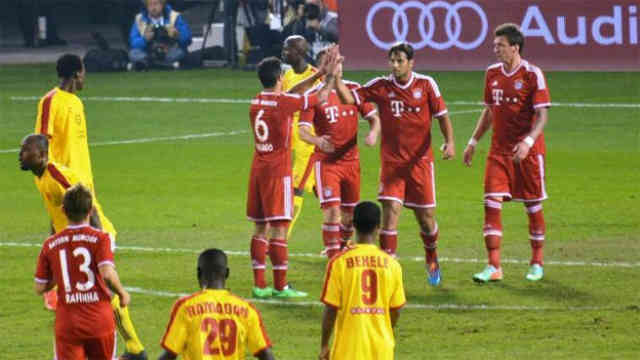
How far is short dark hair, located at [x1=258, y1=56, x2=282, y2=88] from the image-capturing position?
47.2 feet

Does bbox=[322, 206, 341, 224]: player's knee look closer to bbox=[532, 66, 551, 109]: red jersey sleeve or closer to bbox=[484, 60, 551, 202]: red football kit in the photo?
bbox=[484, 60, 551, 202]: red football kit

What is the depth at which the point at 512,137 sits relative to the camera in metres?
15.6

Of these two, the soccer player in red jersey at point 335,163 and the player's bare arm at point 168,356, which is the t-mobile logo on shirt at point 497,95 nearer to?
the soccer player in red jersey at point 335,163

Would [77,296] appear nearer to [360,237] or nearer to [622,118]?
[360,237]

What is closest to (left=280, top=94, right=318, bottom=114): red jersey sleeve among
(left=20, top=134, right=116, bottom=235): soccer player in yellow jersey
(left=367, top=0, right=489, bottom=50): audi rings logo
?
(left=20, top=134, right=116, bottom=235): soccer player in yellow jersey

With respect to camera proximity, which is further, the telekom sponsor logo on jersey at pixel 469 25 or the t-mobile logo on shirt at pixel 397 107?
the telekom sponsor logo on jersey at pixel 469 25

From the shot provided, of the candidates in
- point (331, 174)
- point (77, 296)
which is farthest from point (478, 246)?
point (77, 296)

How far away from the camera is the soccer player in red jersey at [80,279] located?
32.9 feet

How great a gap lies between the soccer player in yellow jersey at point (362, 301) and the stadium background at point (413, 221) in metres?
2.86

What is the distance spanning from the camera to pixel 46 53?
1996 inches

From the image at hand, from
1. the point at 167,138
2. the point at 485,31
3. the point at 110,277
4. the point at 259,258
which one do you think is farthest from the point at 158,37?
the point at 110,277

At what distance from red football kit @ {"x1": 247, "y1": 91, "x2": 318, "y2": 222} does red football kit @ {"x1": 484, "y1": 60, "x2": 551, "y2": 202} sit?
2.18 m

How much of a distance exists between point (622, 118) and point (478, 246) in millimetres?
13786

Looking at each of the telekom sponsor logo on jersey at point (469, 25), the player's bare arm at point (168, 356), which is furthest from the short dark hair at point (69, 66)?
the telekom sponsor logo on jersey at point (469, 25)
